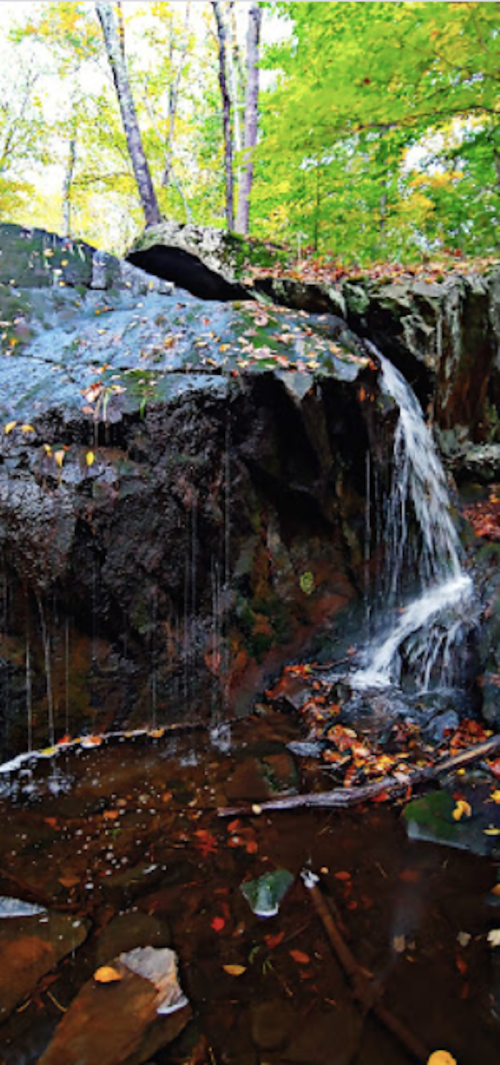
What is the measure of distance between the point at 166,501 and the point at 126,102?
938 centimetres

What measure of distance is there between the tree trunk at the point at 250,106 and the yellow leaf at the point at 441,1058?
505 inches

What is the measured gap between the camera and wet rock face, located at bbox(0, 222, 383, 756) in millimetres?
4859

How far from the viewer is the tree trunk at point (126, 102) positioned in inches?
383

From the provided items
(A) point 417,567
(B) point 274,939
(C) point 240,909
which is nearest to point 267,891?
(C) point 240,909

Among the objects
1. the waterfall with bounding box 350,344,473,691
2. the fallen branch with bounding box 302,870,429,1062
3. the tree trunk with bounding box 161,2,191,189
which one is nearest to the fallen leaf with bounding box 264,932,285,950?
the fallen branch with bounding box 302,870,429,1062

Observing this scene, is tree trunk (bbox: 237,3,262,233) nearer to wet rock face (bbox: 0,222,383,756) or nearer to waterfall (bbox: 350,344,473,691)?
waterfall (bbox: 350,344,473,691)

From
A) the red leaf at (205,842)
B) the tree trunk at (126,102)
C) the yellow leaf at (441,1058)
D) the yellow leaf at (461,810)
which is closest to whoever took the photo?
the yellow leaf at (441,1058)

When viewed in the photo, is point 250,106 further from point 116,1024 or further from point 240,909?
point 116,1024

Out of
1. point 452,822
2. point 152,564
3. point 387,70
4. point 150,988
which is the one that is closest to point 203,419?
point 152,564

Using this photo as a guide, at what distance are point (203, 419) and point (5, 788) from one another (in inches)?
141

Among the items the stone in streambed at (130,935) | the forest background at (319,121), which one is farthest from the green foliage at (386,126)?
the stone in streambed at (130,935)

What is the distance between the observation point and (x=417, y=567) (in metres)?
6.97

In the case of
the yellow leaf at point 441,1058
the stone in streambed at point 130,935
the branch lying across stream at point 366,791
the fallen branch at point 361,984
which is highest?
the branch lying across stream at point 366,791

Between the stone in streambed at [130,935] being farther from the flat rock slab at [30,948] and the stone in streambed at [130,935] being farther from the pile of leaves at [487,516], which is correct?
the pile of leaves at [487,516]
